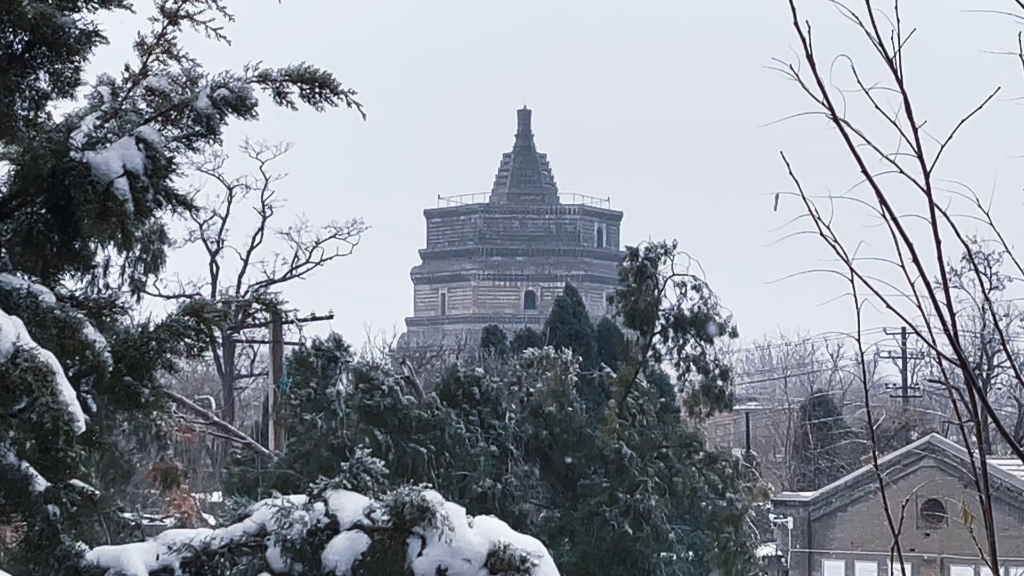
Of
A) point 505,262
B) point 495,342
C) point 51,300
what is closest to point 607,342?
point 495,342

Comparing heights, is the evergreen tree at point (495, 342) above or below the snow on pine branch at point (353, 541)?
above

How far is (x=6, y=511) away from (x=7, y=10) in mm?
1761

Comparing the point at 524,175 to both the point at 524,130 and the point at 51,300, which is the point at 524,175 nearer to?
the point at 524,130

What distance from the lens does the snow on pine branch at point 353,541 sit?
4660 mm

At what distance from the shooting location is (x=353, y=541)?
4965mm

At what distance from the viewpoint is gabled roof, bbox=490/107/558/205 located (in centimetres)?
6719

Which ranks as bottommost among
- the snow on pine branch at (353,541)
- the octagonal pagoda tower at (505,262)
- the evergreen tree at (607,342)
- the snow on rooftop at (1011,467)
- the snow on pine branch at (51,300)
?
the snow on pine branch at (353,541)

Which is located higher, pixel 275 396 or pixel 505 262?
pixel 505 262

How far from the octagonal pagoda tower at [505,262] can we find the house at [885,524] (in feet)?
134

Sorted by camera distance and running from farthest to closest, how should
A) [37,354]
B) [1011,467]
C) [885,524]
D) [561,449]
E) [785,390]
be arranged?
[785,390], [885,524], [1011,467], [561,449], [37,354]

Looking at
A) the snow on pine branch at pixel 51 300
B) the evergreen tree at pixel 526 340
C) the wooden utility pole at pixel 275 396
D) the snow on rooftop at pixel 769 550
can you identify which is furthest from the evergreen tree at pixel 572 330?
the snow on pine branch at pixel 51 300

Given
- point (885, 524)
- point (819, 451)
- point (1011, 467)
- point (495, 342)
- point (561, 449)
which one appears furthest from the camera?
point (819, 451)

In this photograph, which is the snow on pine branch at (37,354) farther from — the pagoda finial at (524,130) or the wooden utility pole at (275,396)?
the pagoda finial at (524,130)

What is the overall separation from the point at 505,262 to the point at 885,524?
44.3 meters
